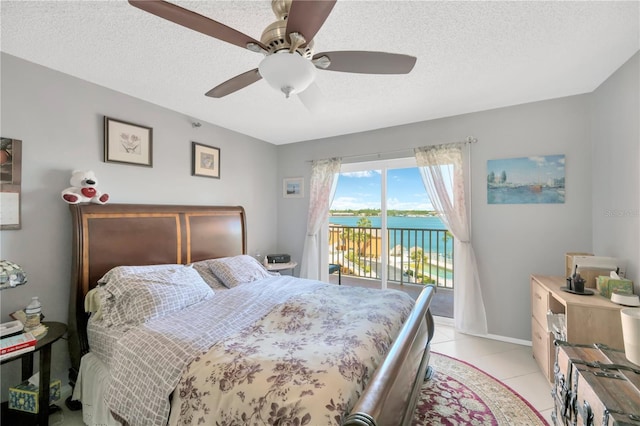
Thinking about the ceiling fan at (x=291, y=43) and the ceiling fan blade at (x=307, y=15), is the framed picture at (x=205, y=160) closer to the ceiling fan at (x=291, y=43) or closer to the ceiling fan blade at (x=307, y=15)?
the ceiling fan at (x=291, y=43)

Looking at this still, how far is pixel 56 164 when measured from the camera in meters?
2.11

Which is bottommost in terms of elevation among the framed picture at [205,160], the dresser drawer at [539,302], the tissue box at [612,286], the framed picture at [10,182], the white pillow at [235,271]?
the dresser drawer at [539,302]

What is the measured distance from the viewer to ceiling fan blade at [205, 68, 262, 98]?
59.8 inches

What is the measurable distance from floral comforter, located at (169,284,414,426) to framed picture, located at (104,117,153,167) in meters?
2.02

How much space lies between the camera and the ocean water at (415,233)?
3669 millimetres

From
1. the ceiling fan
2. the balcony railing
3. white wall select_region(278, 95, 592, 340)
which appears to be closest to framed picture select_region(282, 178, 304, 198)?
the balcony railing

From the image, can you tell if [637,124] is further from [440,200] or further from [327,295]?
[327,295]

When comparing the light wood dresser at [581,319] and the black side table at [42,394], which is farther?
the light wood dresser at [581,319]

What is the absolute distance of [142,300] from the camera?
1.86m

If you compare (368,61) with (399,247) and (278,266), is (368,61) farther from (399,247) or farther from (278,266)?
(399,247)

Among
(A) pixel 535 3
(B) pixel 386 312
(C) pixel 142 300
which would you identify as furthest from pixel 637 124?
(C) pixel 142 300

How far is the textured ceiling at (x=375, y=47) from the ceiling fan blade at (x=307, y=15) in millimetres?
446

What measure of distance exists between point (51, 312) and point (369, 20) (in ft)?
10.1

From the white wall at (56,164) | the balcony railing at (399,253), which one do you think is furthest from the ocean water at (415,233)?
the white wall at (56,164)
